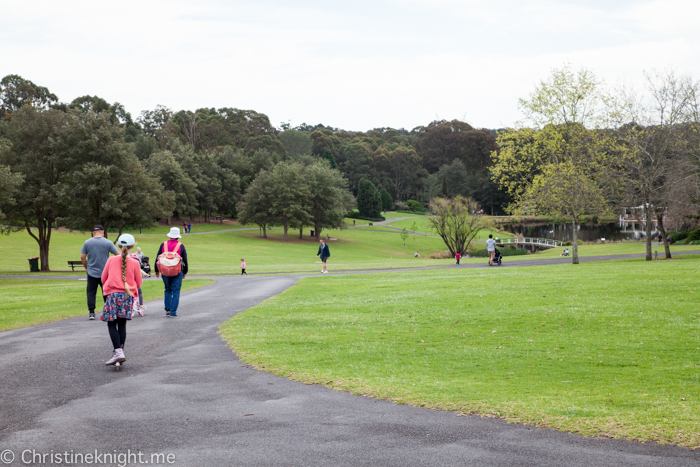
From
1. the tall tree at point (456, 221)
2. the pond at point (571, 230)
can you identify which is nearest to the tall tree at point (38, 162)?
the tall tree at point (456, 221)

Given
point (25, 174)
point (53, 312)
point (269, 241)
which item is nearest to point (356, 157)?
point (269, 241)

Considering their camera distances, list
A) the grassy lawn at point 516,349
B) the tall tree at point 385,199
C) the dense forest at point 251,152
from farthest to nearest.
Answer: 1. the tall tree at point 385,199
2. the dense forest at point 251,152
3. the grassy lawn at point 516,349

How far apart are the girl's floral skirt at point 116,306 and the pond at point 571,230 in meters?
80.2

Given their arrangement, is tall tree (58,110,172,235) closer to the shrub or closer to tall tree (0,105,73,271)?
tall tree (0,105,73,271)

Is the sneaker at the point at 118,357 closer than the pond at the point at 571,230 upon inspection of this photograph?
Yes

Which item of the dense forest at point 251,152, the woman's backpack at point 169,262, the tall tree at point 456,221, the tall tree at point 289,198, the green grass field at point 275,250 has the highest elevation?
the dense forest at point 251,152

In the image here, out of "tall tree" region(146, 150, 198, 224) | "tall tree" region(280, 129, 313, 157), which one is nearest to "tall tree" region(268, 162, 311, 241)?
"tall tree" region(146, 150, 198, 224)

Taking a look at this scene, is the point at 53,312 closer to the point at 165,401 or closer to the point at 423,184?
the point at 165,401

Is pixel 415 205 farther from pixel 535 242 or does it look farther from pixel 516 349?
pixel 516 349

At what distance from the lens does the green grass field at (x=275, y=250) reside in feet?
138

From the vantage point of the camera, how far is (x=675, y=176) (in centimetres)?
3166

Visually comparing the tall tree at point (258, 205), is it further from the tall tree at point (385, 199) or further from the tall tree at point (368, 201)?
the tall tree at point (385, 199)

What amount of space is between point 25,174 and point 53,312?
2448 cm

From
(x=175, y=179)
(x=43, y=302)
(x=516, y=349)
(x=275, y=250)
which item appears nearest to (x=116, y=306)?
(x=516, y=349)
